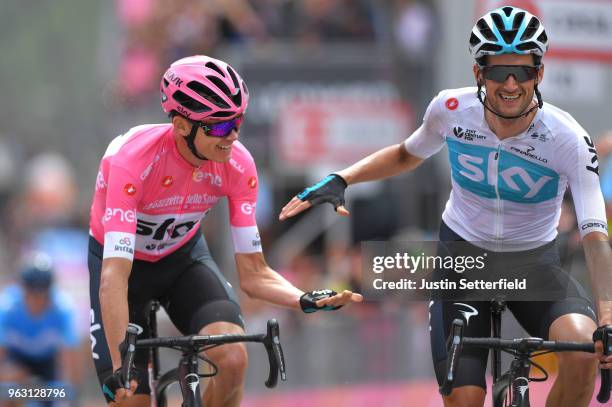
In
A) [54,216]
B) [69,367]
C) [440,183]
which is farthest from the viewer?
[54,216]

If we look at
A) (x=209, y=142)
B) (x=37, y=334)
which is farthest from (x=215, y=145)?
(x=37, y=334)

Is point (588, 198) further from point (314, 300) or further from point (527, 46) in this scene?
point (314, 300)

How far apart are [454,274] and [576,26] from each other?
185 inches

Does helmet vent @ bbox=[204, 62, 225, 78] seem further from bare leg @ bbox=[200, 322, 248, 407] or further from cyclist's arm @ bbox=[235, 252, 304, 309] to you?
bare leg @ bbox=[200, 322, 248, 407]

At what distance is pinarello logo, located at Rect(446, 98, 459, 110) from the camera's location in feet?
24.3

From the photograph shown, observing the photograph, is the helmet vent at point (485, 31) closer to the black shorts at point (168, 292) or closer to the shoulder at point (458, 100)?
the shoulder at point (458, 100)

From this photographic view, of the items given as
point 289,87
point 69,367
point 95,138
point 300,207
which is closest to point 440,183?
point 289,87

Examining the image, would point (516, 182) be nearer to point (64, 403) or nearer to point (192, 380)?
point (192, 380)

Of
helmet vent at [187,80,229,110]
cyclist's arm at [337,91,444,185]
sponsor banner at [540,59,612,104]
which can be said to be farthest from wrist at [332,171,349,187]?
sponsor banner at [540,59,612,104]

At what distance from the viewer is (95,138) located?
70.2 ft

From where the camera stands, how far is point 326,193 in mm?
7500

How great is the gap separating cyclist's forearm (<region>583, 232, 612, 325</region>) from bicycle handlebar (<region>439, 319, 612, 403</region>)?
8.1 inches

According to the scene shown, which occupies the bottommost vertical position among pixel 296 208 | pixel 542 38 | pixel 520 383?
pixel 520 383

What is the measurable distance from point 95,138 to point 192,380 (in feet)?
47.7
